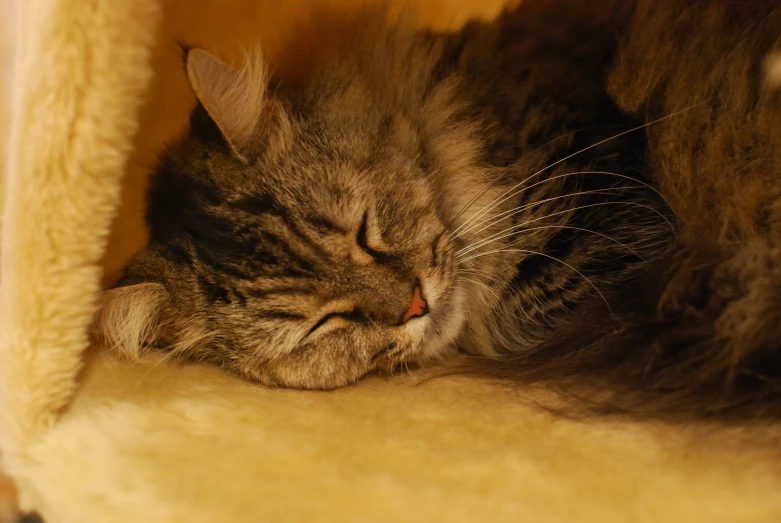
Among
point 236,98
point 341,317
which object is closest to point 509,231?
point 341,317

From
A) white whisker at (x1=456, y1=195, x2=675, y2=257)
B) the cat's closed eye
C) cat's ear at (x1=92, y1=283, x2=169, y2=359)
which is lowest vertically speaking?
cat's ear at (x1=92, y1=283, x2=169, y2=359)

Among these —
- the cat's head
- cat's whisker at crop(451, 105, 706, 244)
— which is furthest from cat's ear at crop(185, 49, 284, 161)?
cat's whisker at crop(451, 105, 706, 244)

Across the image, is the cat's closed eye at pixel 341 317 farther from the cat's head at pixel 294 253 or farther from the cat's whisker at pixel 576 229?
the cat's whisker at pixel 576 229

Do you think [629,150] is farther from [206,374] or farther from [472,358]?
[206,374]

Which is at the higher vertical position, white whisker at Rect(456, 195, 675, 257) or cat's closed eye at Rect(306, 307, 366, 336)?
white whisker at Rect(456, 195, 675, 257)

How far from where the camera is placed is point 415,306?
1.09 meters

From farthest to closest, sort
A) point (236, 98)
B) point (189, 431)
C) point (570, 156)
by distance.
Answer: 1. point (570, 156)
2. point (236, 98)
3. point (189, 431)

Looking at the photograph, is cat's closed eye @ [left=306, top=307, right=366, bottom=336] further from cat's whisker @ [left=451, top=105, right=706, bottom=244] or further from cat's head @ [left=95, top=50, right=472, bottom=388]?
cat's whisker @ [left=451, top=105, right=706, bottom=244]

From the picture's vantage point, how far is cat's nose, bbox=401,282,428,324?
3.55 ft

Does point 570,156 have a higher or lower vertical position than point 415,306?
higher

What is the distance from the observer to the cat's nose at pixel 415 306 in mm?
1082

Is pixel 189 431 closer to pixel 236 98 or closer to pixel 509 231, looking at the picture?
pixel 236 98

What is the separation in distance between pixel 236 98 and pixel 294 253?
0.30 m

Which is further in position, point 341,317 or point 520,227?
point 520,227
